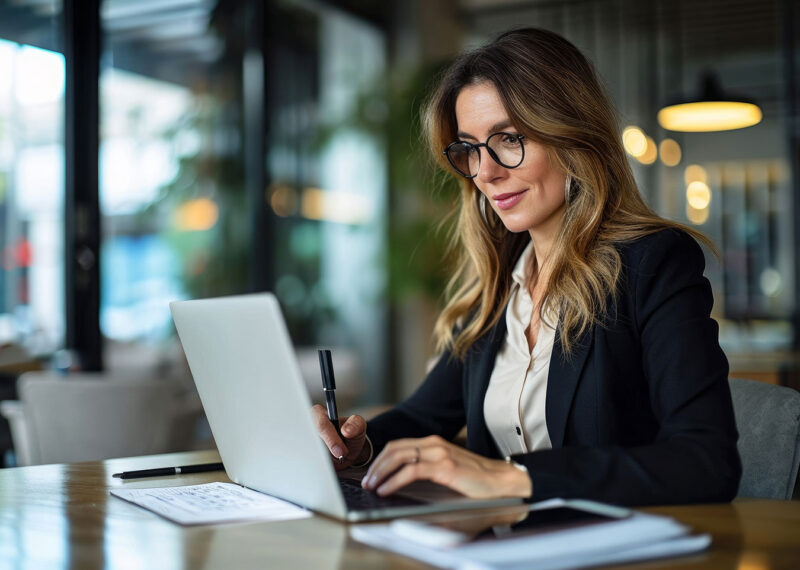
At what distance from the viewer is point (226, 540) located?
1.09 m

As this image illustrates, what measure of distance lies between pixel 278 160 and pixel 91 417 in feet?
11.9

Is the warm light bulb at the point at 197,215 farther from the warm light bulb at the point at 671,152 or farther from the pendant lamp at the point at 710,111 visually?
the warm light bulb at the point at 671,152

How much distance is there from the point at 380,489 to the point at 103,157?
4074 millimetres

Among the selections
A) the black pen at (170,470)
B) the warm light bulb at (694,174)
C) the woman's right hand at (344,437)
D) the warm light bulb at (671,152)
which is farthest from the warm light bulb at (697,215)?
the black pen at (170,470)

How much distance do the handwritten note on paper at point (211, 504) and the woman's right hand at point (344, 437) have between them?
0.21 m

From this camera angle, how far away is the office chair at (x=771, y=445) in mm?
1625

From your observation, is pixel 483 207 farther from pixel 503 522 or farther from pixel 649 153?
pixel 649 153

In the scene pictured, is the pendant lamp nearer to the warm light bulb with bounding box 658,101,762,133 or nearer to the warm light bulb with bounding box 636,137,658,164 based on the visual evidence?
the warm light bulb with bounding box 658,101,762,133

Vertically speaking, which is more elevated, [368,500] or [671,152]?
[671,152]

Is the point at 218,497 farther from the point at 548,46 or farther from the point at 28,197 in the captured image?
the point at 28,197

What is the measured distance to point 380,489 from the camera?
125 cm

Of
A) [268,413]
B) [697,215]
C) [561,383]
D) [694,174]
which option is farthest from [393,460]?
[694,174]

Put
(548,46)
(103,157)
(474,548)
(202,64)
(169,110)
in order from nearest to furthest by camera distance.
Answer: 1. (474,548)
2. (548,46)
3. (103,157)
4. (169,110)
5. (202,64)

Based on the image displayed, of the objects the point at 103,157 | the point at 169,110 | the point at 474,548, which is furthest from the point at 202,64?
the point at 474,548
